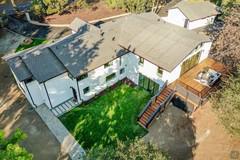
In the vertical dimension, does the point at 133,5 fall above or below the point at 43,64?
below

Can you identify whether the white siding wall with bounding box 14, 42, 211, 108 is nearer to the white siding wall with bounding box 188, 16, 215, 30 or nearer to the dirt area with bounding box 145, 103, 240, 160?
the dirt area with bounding box 145, 103, 240, 160

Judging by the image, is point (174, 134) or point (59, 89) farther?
point (59, 89)

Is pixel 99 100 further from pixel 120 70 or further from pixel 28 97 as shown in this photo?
pixel 28 97

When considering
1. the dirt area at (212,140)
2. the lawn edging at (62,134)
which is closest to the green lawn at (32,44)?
the lawn edging at (62,134)

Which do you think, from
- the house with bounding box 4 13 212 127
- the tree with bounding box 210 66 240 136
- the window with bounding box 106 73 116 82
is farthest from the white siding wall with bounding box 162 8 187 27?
the tree with bounding box 210 66 240 136

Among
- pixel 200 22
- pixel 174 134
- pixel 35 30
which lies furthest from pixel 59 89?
pixel 200 22

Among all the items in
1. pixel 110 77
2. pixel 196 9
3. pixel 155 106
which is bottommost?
pixel 155 106

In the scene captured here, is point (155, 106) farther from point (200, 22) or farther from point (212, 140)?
point (200, 22)
